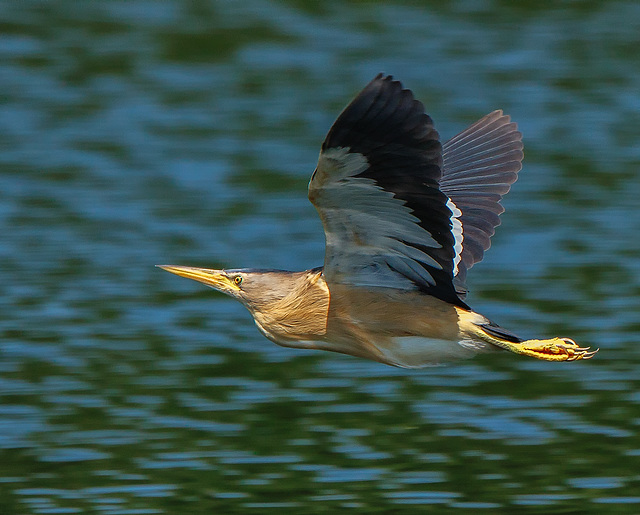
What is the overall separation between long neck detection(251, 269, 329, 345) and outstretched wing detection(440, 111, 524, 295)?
76cm

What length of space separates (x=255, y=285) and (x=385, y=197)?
51.8 inches

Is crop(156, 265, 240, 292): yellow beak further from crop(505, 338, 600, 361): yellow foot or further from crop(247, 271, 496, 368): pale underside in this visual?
crop(505, 338, 600, 361): yellow foot

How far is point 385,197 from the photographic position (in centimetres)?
583

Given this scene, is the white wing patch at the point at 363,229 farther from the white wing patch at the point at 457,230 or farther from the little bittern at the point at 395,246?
the white wing patch at the point at 457,230

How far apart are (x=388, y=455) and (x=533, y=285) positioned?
2.74 meters

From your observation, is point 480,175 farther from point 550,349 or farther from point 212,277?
point 212,277

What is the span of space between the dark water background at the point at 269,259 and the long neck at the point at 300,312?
0.74 metres

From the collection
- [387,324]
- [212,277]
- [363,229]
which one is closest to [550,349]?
[387,324]

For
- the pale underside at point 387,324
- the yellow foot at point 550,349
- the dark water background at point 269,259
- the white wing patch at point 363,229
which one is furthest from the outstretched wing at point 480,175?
the dark water background at point 269,259

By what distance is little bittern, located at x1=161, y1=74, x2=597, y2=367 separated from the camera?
18.1 ft

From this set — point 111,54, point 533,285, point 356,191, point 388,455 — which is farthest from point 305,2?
point 356,191

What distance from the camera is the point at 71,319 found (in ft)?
30.3

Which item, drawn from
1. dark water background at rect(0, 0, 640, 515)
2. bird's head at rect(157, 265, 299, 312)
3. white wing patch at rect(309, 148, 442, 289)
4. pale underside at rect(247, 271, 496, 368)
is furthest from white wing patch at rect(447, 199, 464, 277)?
dark water background at rect(0, 0, 640, 515)

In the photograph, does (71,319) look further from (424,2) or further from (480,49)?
(424,2)
